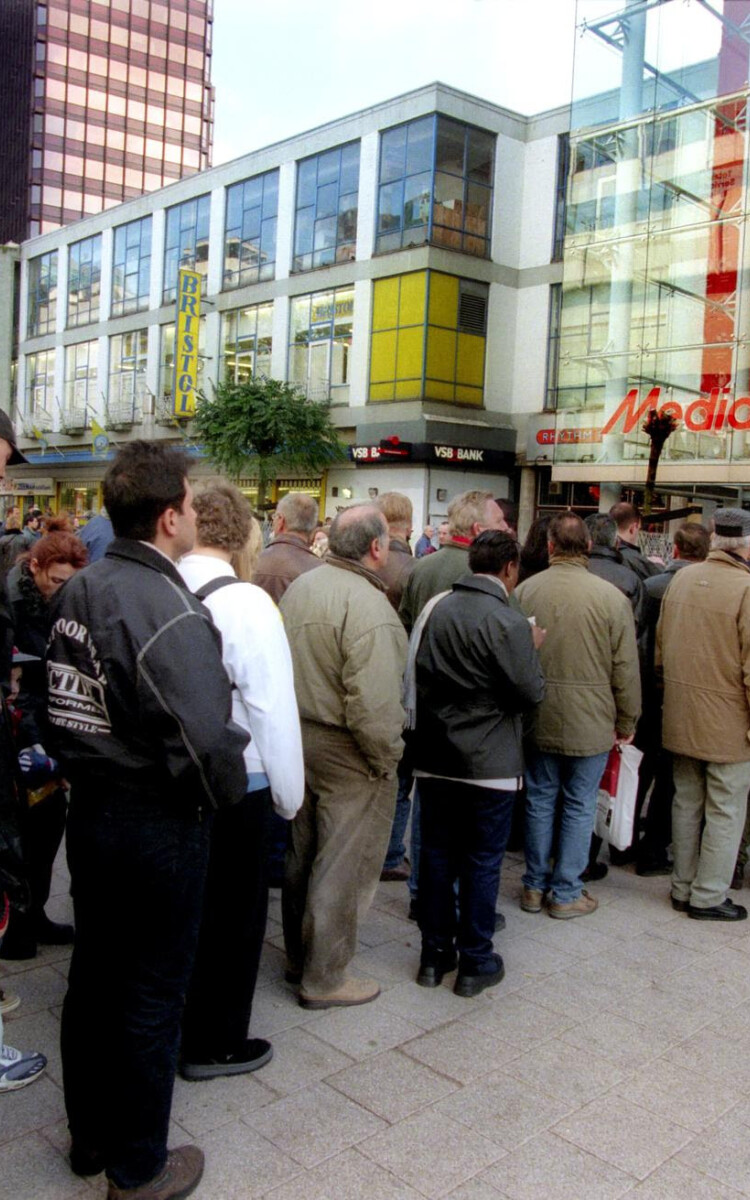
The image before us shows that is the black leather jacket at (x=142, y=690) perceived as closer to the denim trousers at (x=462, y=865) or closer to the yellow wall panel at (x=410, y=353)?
the denim trousers at (x=462, y=865)

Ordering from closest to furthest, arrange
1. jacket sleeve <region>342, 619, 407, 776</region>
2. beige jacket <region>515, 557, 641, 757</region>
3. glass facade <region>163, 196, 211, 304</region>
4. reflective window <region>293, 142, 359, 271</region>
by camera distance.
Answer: jacket sleeve <region>342, 619, 407, 776</region>
beige jacket <region>515, 557, 641, 757</region>
reflective window <region>293, 142, 359, 271</region>
glass facade <region>163, 196, 211, 304</region>

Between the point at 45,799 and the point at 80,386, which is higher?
the point at 80,386

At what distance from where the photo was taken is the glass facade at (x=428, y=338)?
81.2 ft

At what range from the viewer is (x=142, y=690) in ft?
7.89

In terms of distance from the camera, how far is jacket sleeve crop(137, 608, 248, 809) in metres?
2.41

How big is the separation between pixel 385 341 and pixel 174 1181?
2452cm

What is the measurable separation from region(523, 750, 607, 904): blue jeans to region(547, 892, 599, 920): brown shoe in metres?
0.03

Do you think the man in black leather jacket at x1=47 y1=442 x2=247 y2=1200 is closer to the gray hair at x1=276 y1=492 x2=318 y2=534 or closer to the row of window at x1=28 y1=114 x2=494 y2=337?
the gray hair at x1=276 y1=492 x2=318 y2=534

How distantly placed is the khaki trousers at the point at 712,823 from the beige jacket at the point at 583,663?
55 cm

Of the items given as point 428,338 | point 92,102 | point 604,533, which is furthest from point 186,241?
point 92,102

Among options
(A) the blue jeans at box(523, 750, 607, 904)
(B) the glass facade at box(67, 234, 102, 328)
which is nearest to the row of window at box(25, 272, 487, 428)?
(B) the glass facade at box(67, 234, 102, 328)

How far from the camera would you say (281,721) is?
3.15 m

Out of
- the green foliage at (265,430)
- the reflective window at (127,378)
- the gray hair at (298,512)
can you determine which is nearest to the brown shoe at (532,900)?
the gray hair at (298,512)

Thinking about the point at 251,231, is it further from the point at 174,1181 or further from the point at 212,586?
the point at 174,1181
